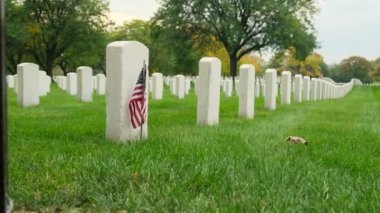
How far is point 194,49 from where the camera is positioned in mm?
43438

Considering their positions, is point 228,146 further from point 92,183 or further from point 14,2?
point 14,2

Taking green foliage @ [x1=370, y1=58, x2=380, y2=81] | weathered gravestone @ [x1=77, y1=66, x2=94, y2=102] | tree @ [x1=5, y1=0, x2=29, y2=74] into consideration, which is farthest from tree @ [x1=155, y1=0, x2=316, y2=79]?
green foliage @ [x1=370, y1=58, x2=380, y2=81]

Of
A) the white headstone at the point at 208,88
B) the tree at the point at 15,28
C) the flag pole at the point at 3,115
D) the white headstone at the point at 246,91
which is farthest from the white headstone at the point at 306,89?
the tree at the point at 15,28

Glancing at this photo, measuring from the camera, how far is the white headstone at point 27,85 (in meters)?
11.9

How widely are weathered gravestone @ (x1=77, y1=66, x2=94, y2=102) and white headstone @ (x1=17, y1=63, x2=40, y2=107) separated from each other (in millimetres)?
2306

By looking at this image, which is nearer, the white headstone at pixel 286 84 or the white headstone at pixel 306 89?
the white headstone at pixel 286 84

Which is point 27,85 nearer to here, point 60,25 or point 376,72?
point 60,25

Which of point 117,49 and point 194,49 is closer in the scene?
point 117,49

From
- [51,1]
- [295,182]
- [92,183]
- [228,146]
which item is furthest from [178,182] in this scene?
[51,1]

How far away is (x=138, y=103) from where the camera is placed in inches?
219

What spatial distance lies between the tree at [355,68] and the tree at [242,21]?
7533 cm

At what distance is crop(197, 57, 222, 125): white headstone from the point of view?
7824mm

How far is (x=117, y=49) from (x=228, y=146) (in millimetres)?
1581

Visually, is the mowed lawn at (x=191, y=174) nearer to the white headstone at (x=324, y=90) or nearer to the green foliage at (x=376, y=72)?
the white headstone at (x=324, y=90)
